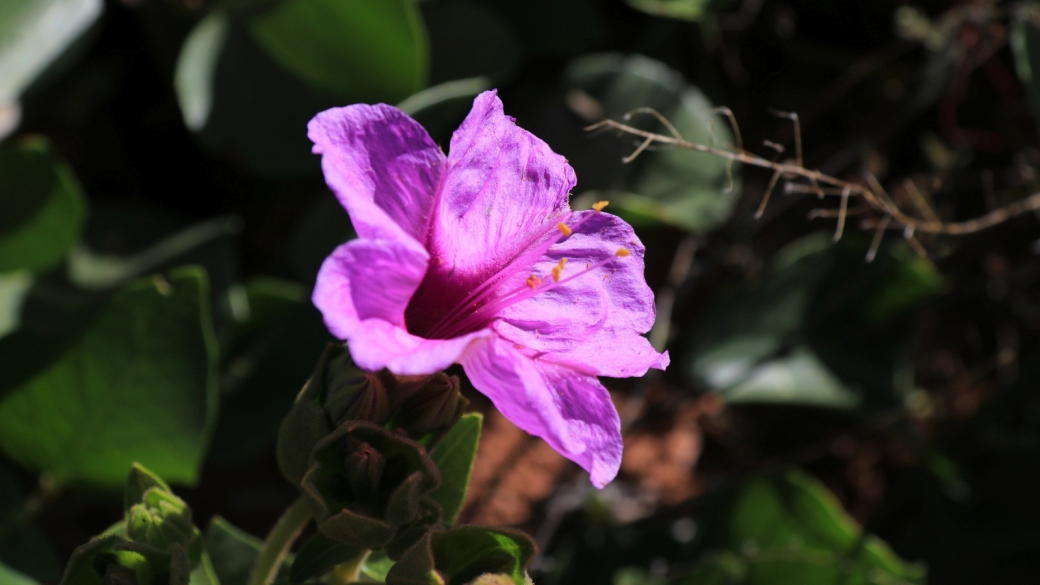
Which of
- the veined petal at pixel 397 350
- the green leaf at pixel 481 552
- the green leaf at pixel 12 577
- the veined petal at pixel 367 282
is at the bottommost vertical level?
the green leaf at pixel 12 577

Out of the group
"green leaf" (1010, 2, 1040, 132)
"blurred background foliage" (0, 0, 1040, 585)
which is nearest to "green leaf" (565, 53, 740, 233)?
"blurred background foliage" (0, 0, 1040, 585)

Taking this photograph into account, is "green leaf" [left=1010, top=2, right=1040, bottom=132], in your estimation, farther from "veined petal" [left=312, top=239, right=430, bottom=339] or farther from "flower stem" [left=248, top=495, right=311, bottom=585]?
"flower stem" [left=248, top=495, right=311, bottom=585]

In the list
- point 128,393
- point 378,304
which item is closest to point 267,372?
point 128,393

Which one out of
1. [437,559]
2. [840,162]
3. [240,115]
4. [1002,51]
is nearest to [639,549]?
[840,162]

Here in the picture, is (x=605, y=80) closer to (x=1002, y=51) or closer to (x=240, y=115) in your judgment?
(x=240, y=115)

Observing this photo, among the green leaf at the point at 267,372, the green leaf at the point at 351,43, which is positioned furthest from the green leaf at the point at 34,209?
the green leaf at the point at 351,43

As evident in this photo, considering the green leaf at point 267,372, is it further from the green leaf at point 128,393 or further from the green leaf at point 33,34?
the green leaf at point 33,34

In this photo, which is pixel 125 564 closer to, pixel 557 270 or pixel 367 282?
pixel 367 282

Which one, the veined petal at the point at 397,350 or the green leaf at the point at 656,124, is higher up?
the veined petal at the point at 397,350
